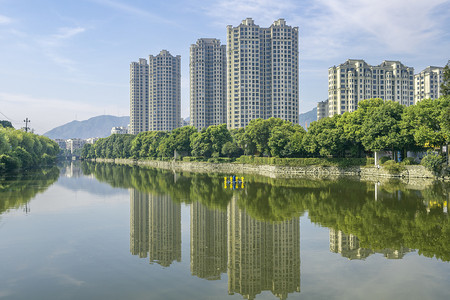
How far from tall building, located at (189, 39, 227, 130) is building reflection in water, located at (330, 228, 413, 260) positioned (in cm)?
17245

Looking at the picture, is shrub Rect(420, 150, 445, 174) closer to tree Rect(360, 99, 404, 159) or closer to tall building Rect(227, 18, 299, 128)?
tree Rect(360, 99, 404, 159)

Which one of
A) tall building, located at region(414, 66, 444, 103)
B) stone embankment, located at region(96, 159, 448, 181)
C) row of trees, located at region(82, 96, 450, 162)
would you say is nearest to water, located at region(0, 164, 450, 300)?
row of trees, located at region(82, 96, 450, 162)

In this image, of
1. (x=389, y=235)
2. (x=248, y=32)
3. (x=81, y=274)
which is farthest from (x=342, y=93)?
(x=81, y=274)

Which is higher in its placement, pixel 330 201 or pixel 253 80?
pixel 253 80

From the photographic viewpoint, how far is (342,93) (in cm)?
14662

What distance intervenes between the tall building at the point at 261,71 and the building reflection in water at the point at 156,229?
128542 mm

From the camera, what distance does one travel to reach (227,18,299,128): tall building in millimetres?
156125

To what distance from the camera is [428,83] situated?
156 meters

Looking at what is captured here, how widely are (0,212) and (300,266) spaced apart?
22.9 metres

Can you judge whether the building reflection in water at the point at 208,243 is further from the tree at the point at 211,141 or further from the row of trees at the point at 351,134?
the tree at the point at 211,141

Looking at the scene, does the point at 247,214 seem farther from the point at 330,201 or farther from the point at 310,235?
the point at 330,201

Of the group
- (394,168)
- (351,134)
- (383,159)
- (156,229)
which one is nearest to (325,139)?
(351,134)

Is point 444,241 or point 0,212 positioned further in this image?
point 0,212

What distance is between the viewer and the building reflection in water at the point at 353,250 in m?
16.0
